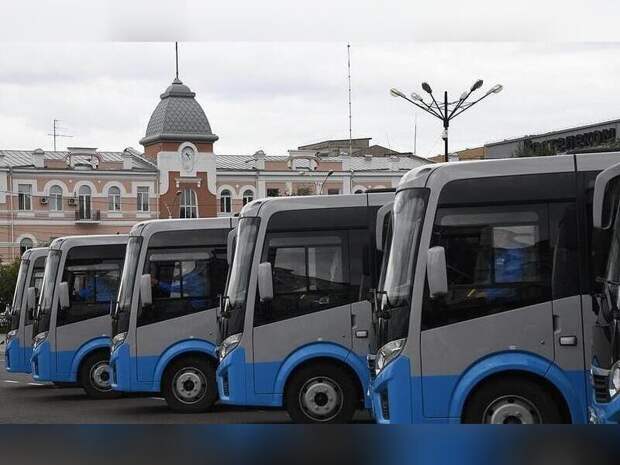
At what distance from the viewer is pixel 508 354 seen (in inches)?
328

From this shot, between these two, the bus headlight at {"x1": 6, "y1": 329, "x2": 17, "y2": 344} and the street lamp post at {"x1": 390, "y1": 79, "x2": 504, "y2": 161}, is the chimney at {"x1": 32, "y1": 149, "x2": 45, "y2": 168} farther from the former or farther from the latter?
the bus headlight at {"x1": 6, "y1": 329, "x2": 17, "y2": 344}

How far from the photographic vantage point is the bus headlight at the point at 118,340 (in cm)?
1422

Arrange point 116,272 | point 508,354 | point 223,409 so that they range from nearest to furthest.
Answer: point 508,354 → point 223,409 → point 116,272

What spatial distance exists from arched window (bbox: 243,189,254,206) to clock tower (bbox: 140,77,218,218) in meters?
0.72

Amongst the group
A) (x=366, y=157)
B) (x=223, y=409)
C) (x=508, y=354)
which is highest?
(x=366, y=157)

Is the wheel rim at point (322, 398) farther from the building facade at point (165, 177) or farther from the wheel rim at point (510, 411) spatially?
the wheel rim at point (510, 411)

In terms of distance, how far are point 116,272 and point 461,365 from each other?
8743 mm

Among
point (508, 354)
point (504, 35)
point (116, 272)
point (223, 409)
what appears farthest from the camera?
point (116, 272)

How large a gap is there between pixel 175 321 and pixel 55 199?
16.2 ft

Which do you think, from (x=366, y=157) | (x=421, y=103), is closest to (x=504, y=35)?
(x=421, y=103)

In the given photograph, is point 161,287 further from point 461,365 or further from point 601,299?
point 601,299

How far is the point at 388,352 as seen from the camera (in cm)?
868

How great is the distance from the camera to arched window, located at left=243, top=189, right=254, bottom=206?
31.5ft

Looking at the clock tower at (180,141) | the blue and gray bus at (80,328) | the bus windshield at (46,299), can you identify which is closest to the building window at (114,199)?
the clock tower at (180,141)
